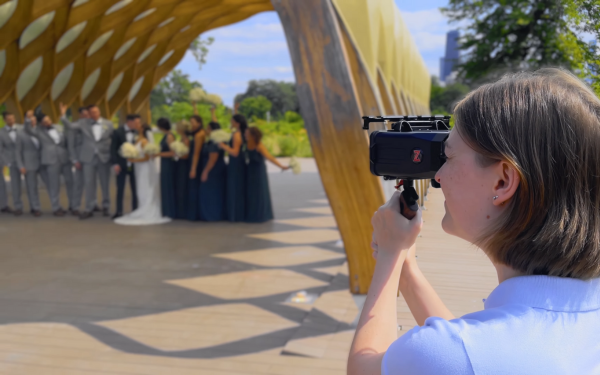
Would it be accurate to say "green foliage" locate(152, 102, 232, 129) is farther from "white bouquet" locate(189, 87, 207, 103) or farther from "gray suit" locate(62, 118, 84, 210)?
"white bouquet" locate(189, 87, 207, 103)

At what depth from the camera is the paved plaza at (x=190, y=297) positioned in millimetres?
3916

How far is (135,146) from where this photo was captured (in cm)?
984

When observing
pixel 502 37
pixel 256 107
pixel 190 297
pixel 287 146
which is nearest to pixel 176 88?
pixel 256 107

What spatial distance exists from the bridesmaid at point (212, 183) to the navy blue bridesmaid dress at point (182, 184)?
372 mm

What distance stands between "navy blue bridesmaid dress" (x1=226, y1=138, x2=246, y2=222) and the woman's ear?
897 centimetres

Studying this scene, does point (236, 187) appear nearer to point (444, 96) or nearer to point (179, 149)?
point (179, 149)

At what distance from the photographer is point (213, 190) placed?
9.92m

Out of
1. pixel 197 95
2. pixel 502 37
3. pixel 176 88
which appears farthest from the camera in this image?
pixel 176 88

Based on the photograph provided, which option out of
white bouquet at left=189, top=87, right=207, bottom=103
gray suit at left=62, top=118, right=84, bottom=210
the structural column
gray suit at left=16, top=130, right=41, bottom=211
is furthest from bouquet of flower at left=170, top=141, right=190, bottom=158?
the structural column

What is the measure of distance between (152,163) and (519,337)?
9684 mm

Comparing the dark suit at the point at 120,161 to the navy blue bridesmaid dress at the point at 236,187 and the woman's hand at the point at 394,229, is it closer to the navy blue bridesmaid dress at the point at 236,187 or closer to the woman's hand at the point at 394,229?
the navy blue bridesmaid dress at the point at 236,187

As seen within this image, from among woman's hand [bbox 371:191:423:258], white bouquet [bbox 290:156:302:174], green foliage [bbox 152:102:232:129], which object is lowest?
white bouquet [bbox 290:156:302:174]

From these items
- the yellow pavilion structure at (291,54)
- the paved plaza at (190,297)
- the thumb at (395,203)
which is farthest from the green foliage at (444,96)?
the thumb at (395,203)

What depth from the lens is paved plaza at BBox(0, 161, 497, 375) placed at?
392 cm
